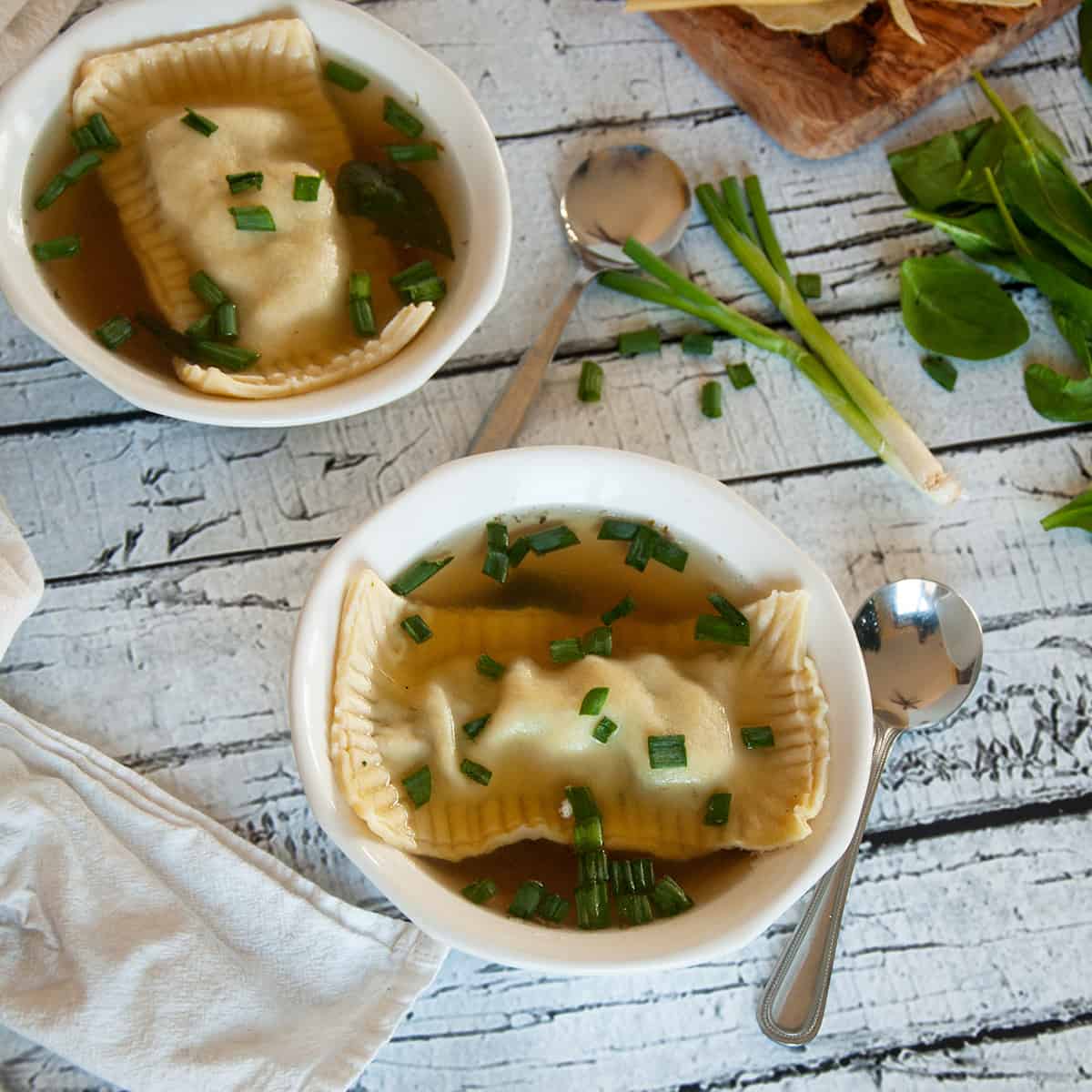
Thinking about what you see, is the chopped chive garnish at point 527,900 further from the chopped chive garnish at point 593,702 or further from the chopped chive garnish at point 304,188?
the chopped chive garnish at point 304,188

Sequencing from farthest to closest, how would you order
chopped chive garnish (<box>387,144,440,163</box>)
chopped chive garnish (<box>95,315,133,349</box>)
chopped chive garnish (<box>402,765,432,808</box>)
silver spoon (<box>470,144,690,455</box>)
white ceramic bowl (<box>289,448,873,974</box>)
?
silver spoon (<box>470,144,690,455</box>) < chopped chive garnish (<box>387,144,440,163</box>) < chopped chive garnish (<box>95,315,133,349</box>) < chopped chive garnish (<box>402,765,432,808</box>) < white ceramic bowl (<box>289,448,873,974</box>)

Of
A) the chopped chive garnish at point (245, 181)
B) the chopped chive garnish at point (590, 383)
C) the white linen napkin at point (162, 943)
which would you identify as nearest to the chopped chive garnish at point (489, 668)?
the white linen napkin at point (162, 943)

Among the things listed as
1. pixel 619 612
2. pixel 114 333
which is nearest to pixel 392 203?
pixel 114 333

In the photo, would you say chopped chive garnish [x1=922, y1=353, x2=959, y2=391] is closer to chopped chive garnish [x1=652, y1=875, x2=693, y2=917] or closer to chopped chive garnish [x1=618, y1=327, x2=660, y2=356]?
chopped chive garnish [x1=618, y1=327, x2=660, y2=356]

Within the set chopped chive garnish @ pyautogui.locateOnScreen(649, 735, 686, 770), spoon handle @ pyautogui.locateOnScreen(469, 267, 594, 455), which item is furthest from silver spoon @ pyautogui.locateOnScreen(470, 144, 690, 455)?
chopped chive garnish @ pyautogui.locateOnScreen(649, 735, 686, 770)

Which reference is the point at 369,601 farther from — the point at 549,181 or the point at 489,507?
the point at 549,181

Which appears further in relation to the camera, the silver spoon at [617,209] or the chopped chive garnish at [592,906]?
the silver spoon at [617,209]

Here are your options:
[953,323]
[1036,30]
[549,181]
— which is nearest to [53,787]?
[549,181]
